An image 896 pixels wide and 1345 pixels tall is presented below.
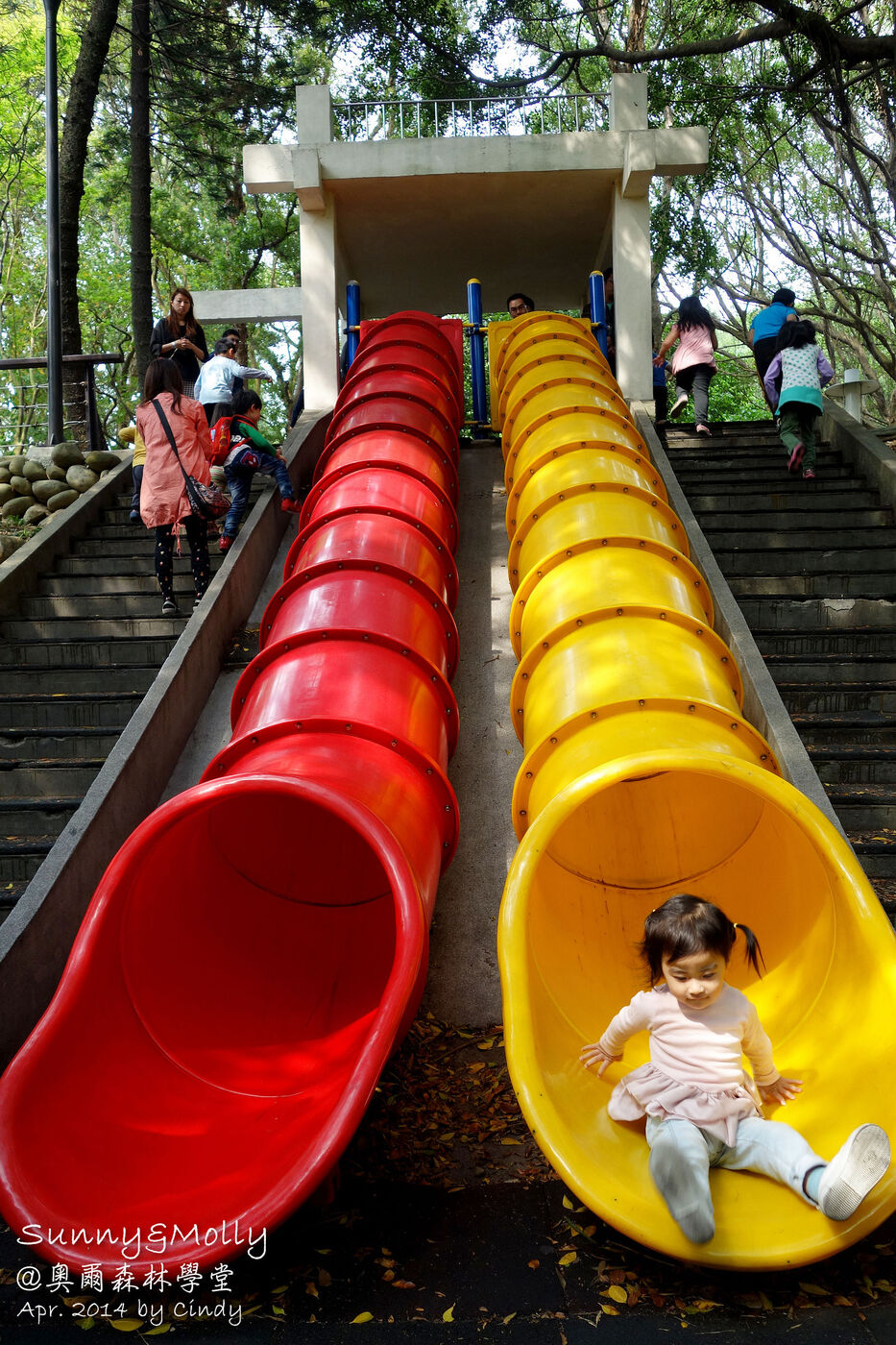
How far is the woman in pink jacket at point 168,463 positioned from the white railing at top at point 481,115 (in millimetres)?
5460

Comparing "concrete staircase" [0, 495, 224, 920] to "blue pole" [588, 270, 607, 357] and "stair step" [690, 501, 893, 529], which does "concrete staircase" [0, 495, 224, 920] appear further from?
"blue pole" [588, 270, 607, 357]

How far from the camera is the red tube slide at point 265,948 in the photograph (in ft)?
9.16

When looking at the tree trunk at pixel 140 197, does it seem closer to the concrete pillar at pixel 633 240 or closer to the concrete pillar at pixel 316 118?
the concrete pillar at pixel 316 118

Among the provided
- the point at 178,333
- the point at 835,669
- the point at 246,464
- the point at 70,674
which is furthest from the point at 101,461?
the point at 835,669

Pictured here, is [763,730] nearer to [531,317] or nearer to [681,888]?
[681,888]

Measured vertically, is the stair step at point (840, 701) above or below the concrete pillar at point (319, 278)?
below

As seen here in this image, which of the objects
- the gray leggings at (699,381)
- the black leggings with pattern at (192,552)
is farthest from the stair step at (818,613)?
the gray leggings at (699,381)

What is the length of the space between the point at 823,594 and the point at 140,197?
11615 millimetres

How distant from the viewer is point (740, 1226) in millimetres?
2674

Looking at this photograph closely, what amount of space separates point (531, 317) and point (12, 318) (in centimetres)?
2676

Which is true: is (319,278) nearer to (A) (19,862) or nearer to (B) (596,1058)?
(A) (19,862)

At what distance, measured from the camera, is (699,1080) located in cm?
291

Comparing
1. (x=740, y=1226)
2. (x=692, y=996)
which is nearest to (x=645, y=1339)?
(x=740, y=1226)

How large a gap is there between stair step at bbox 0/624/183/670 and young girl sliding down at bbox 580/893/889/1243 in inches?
168
